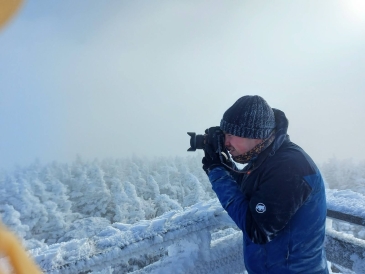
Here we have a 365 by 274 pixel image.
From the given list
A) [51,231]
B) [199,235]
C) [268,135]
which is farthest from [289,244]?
[51,231]

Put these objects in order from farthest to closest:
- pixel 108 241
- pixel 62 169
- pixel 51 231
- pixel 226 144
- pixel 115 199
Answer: pixel 62 169 → pixel 115 199 → pixel 51 231 → pixel 108 241 → pixel 226 144

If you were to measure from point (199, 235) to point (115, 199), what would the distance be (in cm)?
3224

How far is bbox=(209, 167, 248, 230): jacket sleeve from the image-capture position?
1.63 meters

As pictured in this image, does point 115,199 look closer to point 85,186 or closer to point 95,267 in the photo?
point 85,186

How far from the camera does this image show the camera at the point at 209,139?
75.2 inches

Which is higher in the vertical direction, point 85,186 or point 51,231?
point 85,186

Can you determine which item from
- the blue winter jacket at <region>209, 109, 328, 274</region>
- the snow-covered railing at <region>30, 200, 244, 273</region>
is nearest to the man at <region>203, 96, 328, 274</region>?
the blue winter jacket at <region>209, 109, 328, 274</region>

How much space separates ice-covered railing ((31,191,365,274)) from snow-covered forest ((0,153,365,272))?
80.7 feet

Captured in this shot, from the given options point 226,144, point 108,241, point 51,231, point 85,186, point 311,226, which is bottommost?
point 51,231

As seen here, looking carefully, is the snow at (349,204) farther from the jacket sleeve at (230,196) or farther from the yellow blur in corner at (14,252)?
the yellow blur in corner at (14,252)

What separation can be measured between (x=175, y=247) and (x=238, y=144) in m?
1.15

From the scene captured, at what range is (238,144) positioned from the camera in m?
1.81

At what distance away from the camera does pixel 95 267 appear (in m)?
1.95

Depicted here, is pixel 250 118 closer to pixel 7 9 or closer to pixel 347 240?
pixel 7 9
